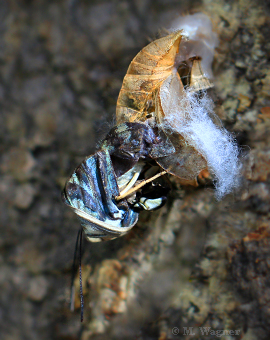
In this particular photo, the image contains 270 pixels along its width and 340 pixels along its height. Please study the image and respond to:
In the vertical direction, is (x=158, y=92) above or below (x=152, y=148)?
above

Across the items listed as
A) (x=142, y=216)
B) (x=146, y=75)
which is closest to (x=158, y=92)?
(x=146, y=75)

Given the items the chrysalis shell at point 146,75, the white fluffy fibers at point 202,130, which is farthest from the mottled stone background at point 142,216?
the chrysalis shell at point 146,75

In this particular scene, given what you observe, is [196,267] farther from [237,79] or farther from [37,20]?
[37,20]

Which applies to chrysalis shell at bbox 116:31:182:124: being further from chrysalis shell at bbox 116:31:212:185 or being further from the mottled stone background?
the mottled stone background

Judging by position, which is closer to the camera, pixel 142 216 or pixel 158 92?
pixel 158 92

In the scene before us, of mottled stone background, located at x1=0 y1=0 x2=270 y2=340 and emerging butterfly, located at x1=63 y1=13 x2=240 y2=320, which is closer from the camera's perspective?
emerging butterfly, located at x1=63 y1=13 x2=240 y2=320

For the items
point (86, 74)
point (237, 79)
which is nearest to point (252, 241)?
point (237, 79)

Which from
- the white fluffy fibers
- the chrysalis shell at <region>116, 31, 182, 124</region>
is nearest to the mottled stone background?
the white fluffy fibers

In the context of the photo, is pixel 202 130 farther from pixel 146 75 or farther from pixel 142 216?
pixel 142 216

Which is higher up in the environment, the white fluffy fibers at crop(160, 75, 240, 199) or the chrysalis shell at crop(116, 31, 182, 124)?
A: the chrysalis shell at crop(116, 31, 182, 124)
